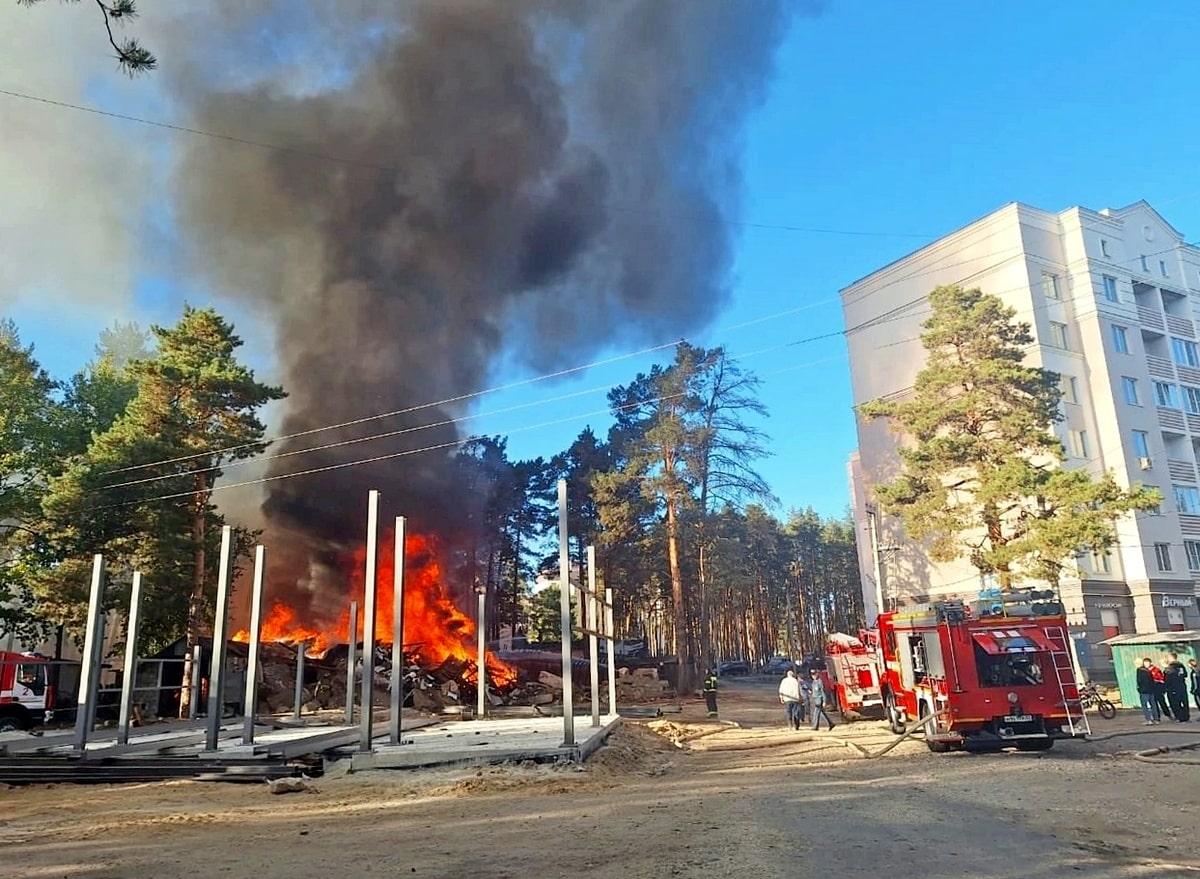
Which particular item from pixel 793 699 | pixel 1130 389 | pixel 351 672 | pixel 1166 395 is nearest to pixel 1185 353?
pixel 1166 395

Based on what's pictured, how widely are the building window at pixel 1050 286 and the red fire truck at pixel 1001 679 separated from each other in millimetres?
27323

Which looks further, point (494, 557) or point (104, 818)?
point (494, 557)

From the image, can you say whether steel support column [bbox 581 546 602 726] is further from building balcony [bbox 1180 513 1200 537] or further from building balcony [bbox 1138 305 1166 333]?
building balcony [bbox 1138 305 1166 333]

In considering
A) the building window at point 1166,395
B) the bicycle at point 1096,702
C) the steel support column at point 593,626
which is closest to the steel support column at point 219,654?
the steel support column at point 593,626

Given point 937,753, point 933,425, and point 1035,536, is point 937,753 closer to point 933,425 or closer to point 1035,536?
point 1035,536

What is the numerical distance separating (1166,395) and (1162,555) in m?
8.36

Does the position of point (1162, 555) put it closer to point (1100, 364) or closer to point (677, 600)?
point (1100, 364)

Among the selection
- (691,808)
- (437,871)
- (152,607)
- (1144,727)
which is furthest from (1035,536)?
(152,607)

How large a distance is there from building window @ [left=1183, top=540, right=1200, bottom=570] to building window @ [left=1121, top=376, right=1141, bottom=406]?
6.54 m

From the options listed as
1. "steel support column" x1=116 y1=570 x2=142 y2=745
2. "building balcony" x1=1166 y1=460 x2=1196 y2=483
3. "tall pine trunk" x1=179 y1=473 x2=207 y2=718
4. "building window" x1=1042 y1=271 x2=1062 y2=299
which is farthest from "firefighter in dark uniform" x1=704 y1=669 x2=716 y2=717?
"building balcony" x1=1166 y1=460 x2=1196 y2=483

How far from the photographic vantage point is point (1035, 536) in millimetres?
23500

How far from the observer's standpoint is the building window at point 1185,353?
39.3 meters

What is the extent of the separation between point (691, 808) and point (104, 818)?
20.8 ft

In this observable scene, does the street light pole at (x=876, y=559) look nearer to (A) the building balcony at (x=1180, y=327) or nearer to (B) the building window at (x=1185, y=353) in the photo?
(B) the building window at (x=1185, y=353)
